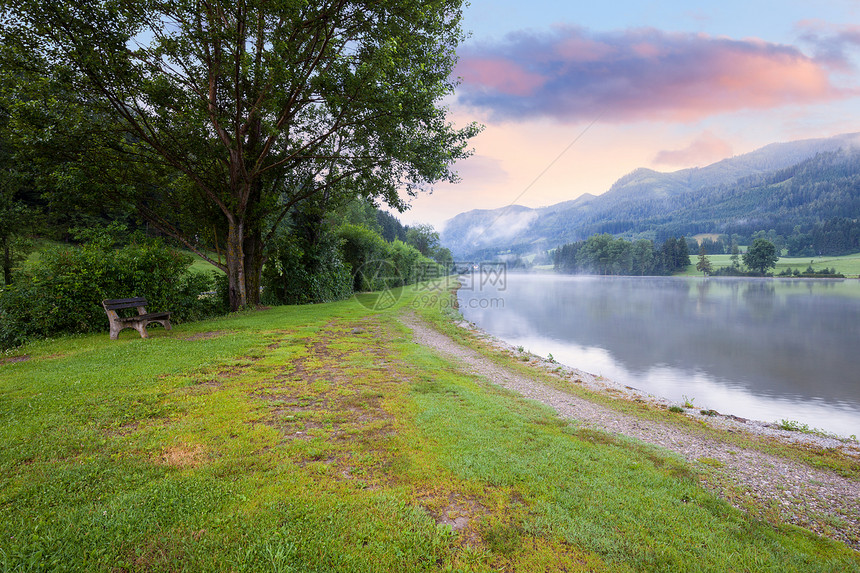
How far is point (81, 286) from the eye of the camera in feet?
31.3

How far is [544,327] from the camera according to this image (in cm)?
2095

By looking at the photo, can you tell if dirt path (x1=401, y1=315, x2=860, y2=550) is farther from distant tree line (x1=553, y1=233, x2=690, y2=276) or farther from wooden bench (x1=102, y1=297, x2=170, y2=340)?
distant tree line (x1=553, y1=233, x2=690, y2=276)

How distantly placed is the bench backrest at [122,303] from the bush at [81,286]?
0.79m

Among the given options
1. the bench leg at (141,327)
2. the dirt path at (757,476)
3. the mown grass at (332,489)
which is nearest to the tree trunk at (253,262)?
the bench leg at (141,327)

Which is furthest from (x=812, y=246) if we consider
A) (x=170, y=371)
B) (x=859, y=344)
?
(x=170, y=371)

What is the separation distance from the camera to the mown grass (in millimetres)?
2494

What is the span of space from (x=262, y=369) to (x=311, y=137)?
15.3 meters

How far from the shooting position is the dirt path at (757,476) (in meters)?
3.50

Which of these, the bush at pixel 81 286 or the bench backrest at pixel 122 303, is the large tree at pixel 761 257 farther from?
the bench backrest at pixel 122 303

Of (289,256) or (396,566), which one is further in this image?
(289,256)

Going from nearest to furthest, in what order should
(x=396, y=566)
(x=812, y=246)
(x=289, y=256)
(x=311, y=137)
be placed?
1. (x=396, y=566)
2. (x=311, y=137)
3. (x=289, y=256)
4. (x=812, y=246)

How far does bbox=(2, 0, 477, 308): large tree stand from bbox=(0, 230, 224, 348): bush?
407 centimetres

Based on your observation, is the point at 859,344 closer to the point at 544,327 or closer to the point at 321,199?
the point at 544,327

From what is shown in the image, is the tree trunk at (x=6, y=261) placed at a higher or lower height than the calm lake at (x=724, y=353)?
higher
